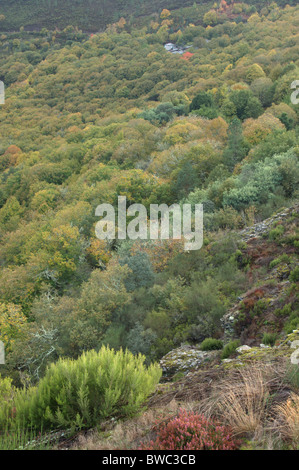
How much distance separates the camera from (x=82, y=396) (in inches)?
200

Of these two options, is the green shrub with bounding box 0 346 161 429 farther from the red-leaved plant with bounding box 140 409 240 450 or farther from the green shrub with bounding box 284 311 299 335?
the green shrub with bounding box 284 311 299 335

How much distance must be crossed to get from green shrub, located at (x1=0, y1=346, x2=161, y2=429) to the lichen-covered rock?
3.04 metres

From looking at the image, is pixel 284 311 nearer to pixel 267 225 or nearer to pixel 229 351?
pixel 229 351

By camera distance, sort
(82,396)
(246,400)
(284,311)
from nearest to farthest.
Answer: (246,400)
(82,396)
(284,311)

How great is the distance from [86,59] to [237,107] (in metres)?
103

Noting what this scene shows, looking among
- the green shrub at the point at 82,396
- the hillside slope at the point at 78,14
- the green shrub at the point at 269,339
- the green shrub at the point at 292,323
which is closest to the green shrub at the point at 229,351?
the green shrub at the point at 269,339

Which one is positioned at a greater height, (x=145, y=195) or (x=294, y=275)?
(x=145, y=195)

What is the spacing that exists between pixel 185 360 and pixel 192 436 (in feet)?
16.9

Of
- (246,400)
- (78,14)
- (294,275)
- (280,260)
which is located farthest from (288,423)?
(78,14)

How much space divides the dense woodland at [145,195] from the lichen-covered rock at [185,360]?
1262 mm

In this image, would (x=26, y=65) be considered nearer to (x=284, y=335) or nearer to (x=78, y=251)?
(x=78, y=251)

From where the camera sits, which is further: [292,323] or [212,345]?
[212,345]

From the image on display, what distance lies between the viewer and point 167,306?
1327cm

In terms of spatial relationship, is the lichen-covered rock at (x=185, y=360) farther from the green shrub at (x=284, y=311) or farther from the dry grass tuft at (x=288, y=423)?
the dry grass tuft at (x=288, y=423)
